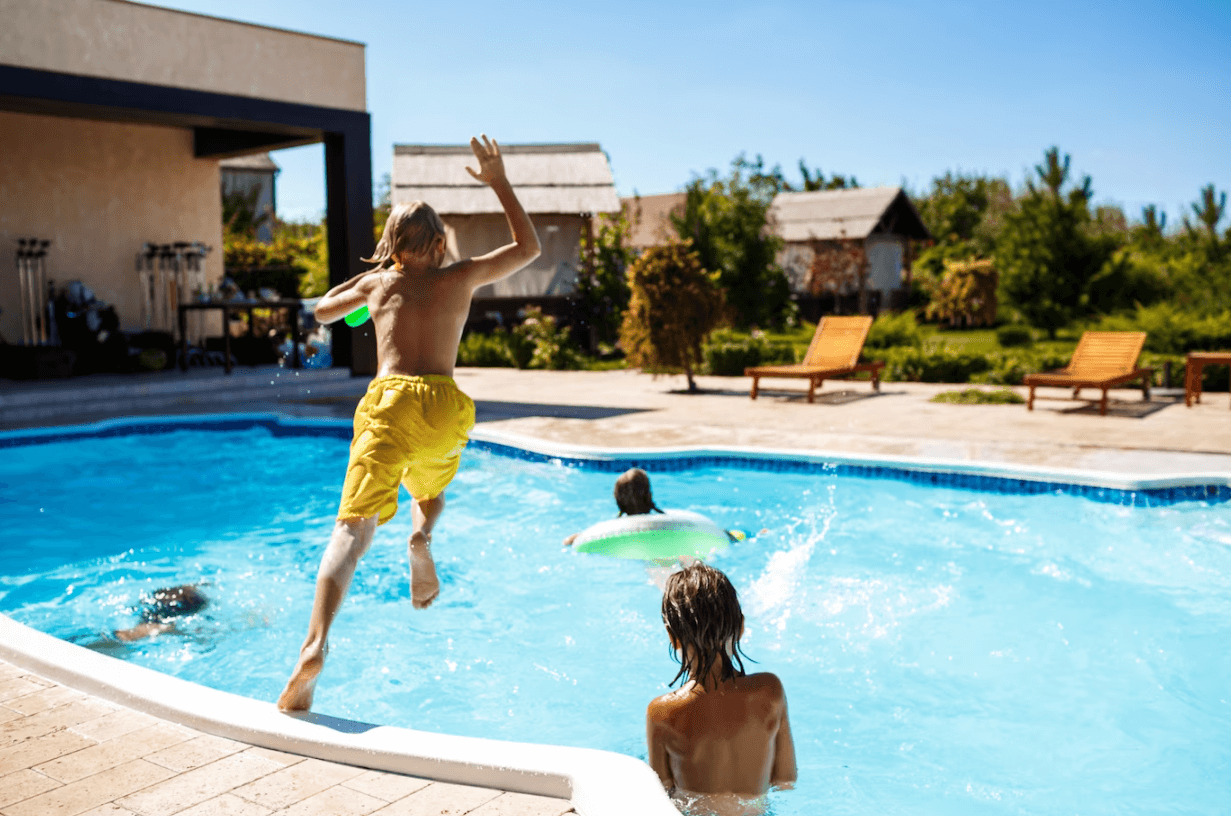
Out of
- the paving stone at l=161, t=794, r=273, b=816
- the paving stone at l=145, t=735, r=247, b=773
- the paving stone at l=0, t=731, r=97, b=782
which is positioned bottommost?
the paving stone at l=145, t=735, r=247, b=773

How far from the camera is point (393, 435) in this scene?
340 cm

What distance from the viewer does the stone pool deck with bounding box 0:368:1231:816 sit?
253 cm

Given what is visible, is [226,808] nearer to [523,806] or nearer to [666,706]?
[523,806]

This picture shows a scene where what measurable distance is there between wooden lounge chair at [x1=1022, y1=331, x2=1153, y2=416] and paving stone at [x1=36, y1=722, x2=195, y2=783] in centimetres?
1014

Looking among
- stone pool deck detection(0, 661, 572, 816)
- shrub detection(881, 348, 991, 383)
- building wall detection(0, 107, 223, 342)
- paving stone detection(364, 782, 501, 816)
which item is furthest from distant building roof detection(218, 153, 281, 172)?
paving stone detection(364, 782, 501, 816)

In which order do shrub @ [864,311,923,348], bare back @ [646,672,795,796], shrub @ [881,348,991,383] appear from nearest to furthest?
1. bare back @ [646,672,795,796]
2. shrub @ [881,348,991,383]
3. shrub @ [864,311,923,348]

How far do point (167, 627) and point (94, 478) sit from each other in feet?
14.7

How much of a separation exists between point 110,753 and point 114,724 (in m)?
0.24

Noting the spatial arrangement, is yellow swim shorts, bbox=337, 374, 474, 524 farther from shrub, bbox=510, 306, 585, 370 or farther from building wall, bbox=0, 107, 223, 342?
shrub, bbox=510, 306, 585, 370

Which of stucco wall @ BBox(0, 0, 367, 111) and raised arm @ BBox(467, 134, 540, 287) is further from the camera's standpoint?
stucco wall @ BBox(0, 0, 367, 111)

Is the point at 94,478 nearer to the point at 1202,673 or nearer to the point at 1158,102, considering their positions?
the point at 1202,673

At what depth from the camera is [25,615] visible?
234 inches

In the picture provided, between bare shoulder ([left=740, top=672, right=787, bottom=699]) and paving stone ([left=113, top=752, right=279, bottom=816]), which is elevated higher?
bare shoulder ([left=740, top=672, right=787, bottom=699])

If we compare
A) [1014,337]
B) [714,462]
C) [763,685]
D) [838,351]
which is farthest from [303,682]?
[1014,337]
